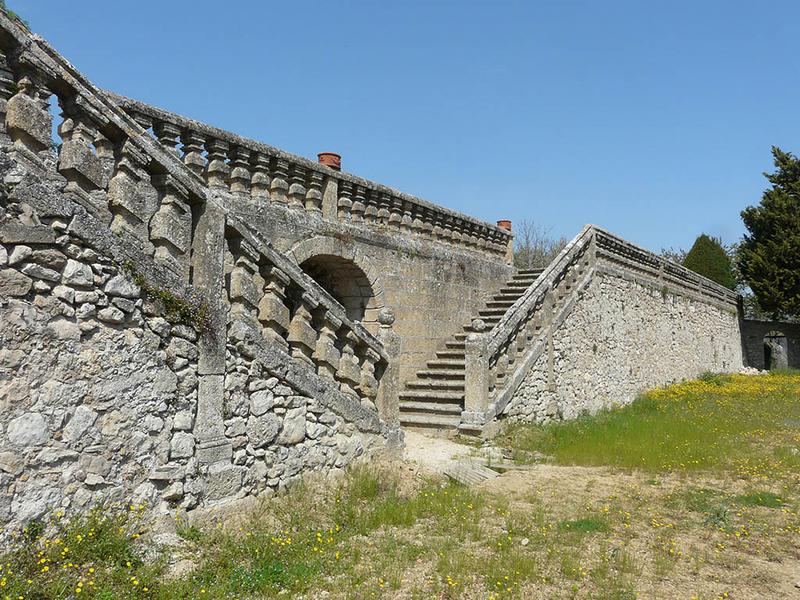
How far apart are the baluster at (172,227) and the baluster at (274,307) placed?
0.78 meters

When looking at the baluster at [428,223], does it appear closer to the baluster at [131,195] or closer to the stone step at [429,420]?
the stone step at [429,420]

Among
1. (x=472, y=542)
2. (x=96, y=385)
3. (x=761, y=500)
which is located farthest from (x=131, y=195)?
(x=761, y=500)

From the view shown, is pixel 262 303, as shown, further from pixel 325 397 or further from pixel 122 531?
pixel 122 531

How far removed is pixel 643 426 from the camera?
33.8ft

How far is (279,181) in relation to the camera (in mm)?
7605

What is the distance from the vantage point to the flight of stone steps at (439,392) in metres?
9.41

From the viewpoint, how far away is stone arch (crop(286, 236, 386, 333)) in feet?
28.5

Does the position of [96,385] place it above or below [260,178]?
below

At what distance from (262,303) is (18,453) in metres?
2.16

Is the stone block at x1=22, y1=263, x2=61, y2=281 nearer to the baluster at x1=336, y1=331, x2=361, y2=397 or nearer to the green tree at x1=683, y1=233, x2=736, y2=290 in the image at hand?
the baluster at x1=336, y1=331, x2=361, y2=397

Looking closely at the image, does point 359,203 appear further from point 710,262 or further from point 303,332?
point 710,262

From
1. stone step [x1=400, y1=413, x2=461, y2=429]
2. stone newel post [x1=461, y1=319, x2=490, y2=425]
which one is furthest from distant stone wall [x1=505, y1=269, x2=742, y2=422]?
stone step [x1=400, y1=413, x2=461, y2=429]

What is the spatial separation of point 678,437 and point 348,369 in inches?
242

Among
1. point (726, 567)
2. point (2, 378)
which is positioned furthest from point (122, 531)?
point (726, 567)
